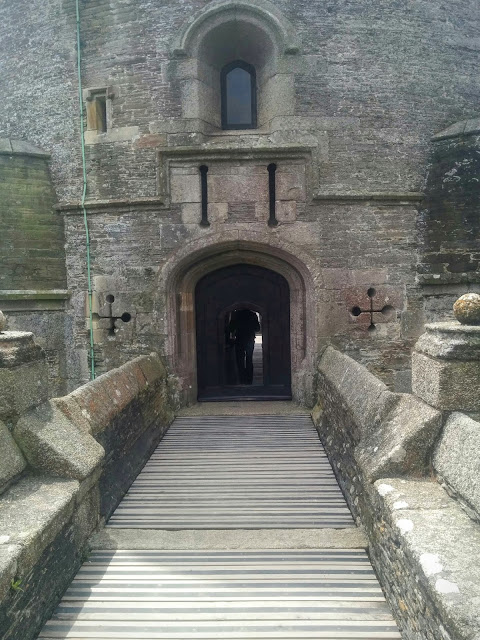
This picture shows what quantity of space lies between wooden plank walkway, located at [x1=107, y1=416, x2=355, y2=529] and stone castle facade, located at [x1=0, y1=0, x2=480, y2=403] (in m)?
1.41

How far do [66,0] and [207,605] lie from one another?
862 centimetres

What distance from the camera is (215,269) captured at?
8477 millimetres

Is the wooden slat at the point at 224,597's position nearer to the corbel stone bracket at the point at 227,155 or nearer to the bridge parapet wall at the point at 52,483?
the bridge parapet wall at the point at 52,483

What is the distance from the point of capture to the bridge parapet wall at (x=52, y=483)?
2.88 metres

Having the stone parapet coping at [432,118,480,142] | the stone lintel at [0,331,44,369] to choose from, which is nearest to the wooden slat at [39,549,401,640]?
the stone lintel at [0,331,44,369]

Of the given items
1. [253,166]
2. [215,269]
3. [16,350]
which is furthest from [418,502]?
[215,269]

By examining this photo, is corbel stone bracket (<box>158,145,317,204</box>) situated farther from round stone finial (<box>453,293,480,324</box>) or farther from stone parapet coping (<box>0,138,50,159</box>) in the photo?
round stone finial (<box>453,293,480,324</box>)

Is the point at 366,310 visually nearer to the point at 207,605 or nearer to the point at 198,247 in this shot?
the point at 198,247

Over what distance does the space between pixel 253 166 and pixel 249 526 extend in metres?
5.32

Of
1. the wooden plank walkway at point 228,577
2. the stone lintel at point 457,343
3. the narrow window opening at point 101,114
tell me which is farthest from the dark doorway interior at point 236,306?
the stone lintel at point 457,343

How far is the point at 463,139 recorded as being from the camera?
24.2 ft

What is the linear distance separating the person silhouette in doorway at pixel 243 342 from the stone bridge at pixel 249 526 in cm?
632

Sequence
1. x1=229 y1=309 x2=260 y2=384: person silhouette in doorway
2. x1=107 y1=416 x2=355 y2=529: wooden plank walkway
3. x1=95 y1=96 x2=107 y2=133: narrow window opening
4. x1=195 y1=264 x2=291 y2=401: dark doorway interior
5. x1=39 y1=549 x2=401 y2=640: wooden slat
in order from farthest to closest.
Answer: x1=229 y1=309 x2=260 y2=384: person silhouette in doorway → x1=195 y1=264 x2=291 y2=401: dark doorway interior → x1=95 y1=96 x2=107 y2=133: narrow window opening → x1=107 y1=416 x2=355 y2=529: wooden plank walkway → x1=39 y1=549 x2=401 y2=640: wooden slat

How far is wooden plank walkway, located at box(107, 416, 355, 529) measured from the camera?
4570 mm
